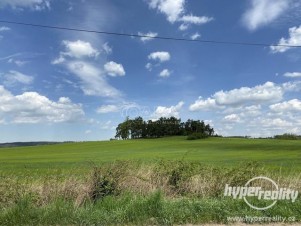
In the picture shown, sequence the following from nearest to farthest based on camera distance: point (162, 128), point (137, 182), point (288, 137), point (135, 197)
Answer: point (135, 197), point (137, 182), point (288, 137), point (162, 128)

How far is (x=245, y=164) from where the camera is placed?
1398 cm

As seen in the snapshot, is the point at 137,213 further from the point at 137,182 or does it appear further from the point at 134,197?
the point at 137,182

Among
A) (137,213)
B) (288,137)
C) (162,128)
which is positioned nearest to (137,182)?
(137,213)

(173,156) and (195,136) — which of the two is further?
(195,136)

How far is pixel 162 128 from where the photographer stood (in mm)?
144250
